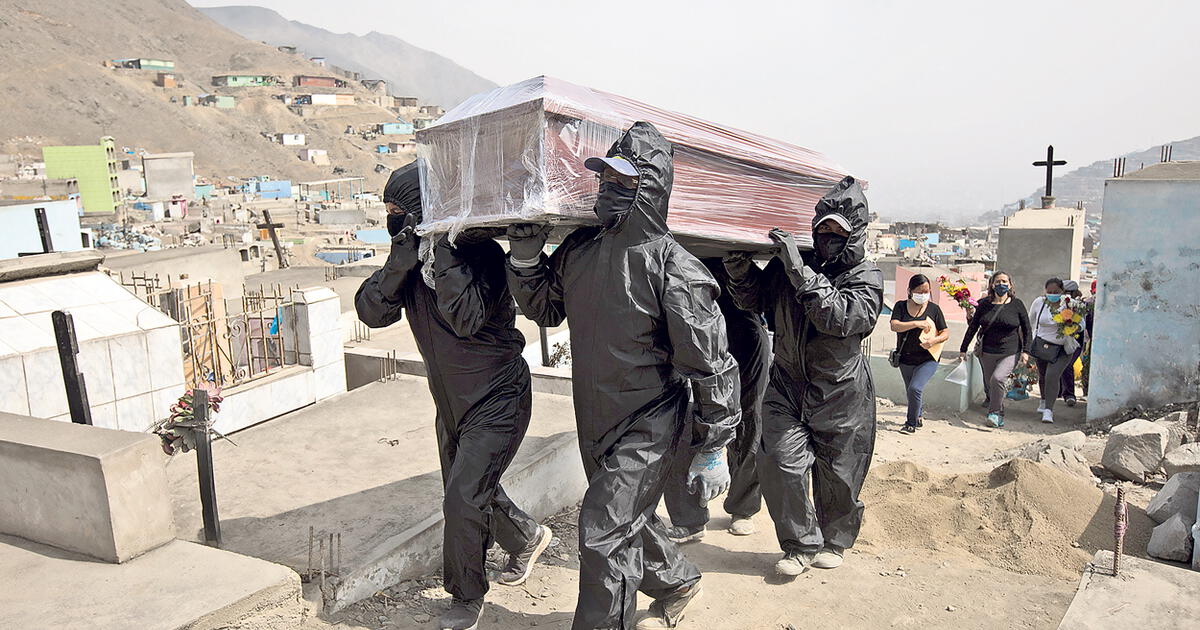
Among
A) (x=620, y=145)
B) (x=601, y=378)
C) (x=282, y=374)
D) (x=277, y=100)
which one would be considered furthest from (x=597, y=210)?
(x=277, y=100)

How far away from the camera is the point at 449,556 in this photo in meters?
3.77

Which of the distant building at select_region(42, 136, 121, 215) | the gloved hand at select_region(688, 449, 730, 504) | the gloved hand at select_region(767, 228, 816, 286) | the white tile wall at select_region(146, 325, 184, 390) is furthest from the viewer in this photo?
the distant building at select_region(42, 136, 121, 215)

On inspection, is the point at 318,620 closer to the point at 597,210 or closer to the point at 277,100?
the point at 597,210

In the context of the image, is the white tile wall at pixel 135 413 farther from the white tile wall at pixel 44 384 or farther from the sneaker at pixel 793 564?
the sneaker at pixel 793 564

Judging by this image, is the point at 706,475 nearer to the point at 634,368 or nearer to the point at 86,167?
the point at 634,368

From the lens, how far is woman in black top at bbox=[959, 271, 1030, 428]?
802 centimetres

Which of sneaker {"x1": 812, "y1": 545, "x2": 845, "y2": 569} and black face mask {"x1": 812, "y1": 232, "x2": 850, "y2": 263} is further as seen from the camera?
sneaker {"x1": 812, "y1": 545, "x2": 845, "y2": 569}

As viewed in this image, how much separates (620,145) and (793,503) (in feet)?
7.57

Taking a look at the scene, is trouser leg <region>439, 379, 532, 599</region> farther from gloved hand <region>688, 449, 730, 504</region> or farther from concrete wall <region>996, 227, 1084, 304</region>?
concrete wall <region>996, 227, 1084, 304</region>

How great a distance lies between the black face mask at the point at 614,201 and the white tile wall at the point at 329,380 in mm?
4984

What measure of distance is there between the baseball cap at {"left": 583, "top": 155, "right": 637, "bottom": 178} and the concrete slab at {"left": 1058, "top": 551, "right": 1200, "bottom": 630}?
95.0 inches

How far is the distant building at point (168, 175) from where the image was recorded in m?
56.7

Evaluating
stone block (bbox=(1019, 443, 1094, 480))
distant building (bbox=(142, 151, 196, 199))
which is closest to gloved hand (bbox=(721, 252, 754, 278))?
stone block (bbox=(1019, 443, 1094, 480))

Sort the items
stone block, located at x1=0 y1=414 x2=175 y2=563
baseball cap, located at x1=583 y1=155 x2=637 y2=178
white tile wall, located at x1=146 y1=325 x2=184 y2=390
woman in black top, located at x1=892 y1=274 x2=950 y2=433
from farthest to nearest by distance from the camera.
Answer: woman in black top, located at x1=892 y1=274 x2=950 y2=433
white tile wall, located at x1=146 y1=325 x2=184 y2=390
stone block, located at x1=0 y1=414 x2=175 y2=563
baseball cap, located at x1=583 y1=155 x2=637 y2=178
